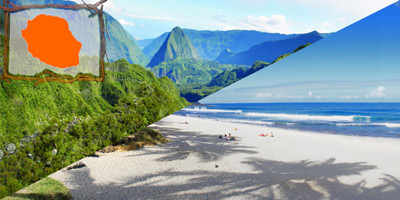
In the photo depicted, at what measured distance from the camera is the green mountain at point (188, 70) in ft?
6.63

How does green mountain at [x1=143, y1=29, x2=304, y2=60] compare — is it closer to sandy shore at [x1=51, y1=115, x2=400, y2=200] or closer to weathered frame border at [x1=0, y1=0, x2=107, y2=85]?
weathered frame border at [x1=0, y1=0, x2=107, y2=85]

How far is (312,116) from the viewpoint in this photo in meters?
2.60

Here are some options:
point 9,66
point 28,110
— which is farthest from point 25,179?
point 9,66

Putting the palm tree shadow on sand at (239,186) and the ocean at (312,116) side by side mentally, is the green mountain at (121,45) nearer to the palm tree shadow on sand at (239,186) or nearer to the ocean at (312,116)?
the ocean at (312,116)

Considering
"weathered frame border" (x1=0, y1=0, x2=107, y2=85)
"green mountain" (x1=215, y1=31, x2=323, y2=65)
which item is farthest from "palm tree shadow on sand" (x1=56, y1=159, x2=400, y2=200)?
A: "green mountain" (x1=215, y1=31, x2=323, y2=65)

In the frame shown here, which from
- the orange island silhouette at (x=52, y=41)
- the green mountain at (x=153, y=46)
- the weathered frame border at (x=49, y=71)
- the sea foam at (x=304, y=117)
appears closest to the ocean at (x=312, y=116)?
the sea foam at (x=304, y=117)

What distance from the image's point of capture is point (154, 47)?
2.02 meters

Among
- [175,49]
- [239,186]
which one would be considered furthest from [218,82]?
[239,186]

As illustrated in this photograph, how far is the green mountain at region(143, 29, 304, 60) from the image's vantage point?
221 centimetres

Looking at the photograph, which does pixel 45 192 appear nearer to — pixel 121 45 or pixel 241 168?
pixel 121 45

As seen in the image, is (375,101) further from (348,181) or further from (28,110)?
(28,110)

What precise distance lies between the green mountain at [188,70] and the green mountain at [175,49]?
0.11 feet

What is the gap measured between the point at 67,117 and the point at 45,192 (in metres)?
0.44

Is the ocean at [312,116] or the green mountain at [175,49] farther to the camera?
the ocean at [312,116]
